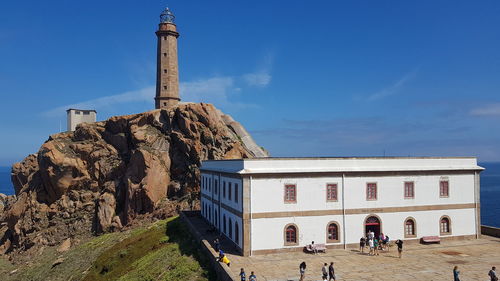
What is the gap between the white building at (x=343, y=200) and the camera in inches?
1154

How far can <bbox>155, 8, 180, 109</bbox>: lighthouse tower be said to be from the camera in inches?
2603

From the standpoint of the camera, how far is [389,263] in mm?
26750

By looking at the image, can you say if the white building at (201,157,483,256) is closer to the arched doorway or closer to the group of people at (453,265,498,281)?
the arched doorway

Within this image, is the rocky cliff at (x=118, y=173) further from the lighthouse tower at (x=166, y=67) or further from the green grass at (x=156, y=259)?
the green grass at (x=156, y=259)

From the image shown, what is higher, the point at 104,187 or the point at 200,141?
the point at 200,141

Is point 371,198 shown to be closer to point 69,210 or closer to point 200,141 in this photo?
point 200,141

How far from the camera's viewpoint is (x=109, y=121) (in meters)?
64.8

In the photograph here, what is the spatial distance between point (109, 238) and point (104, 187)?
12209 millimetres

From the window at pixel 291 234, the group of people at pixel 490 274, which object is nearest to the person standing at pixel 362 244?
the window at pixel 291 234

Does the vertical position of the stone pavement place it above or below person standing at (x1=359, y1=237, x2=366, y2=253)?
below

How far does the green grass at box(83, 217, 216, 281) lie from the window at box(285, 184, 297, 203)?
7878 millimetres

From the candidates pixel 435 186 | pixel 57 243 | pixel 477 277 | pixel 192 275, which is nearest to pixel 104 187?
pixel 57 243

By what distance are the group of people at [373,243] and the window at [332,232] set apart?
74.6 inches

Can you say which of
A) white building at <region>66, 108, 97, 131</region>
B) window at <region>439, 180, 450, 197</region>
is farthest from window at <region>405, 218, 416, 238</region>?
white building at <region>66, 108, 97, 131</region>
